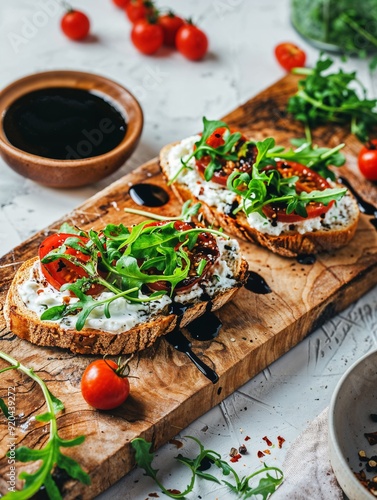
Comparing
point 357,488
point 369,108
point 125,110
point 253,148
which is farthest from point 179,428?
point 369,108

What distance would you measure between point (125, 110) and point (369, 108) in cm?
180

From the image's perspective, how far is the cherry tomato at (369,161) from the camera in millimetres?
4945

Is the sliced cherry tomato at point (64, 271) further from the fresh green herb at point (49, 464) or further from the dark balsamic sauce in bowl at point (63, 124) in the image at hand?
the dark balsamic sauce in bowl at point (63, 124)

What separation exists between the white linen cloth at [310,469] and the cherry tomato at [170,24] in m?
3.80

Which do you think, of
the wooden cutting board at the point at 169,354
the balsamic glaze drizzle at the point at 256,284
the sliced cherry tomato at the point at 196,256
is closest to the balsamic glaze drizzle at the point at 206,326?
the wooden cutting board at the point at 169,354

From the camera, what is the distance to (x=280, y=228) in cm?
433

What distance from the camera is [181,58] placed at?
6.22 m

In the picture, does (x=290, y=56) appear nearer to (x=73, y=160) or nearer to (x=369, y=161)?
(x=369, y=161)

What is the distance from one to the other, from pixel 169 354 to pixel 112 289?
52 centimetres

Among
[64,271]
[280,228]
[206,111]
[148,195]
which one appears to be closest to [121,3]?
[206,111]

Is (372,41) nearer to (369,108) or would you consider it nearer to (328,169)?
(369,108)

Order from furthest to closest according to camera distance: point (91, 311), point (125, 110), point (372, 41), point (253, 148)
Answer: point (372, 41), point (125, 110), point (253, 148), point (91, 311)

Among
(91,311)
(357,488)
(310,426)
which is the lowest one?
(310,426)

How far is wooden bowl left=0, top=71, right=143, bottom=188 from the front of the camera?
462cm
